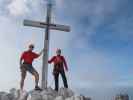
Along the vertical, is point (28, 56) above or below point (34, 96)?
above

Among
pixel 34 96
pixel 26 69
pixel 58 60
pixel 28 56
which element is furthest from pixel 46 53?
pixel 34 96

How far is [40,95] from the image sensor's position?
68.3 ft

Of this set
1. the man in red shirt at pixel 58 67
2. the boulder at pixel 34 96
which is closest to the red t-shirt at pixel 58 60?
the man in red shirt at pixel 58 67

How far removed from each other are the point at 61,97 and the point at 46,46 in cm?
458

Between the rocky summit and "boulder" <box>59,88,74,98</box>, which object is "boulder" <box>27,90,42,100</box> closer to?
the rocky summit

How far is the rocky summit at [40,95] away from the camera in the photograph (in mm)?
20534

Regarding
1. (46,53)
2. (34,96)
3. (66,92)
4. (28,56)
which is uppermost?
(46,53)

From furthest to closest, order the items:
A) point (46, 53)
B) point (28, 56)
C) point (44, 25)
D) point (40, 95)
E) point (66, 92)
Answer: point (44, 25) < point (46, 53) < point (28, 56) < point (66, 92) < point (40, 95)

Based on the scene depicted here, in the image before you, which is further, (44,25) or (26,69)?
(44,25)

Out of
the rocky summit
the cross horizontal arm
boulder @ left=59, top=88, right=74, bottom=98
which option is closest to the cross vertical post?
the cross horizontal arm

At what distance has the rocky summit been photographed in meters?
20.5

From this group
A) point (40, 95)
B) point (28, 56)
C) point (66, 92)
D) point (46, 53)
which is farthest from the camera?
point (46, 53)

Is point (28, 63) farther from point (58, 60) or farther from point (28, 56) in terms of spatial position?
point (58, 60)

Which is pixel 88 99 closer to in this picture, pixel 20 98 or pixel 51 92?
pixel 51 92
